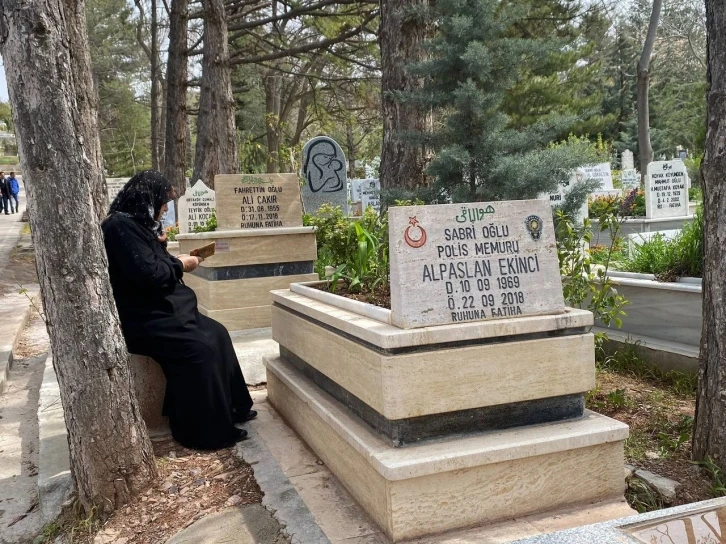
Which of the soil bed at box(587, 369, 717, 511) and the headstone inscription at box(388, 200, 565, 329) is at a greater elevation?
the headstone inscription at box(388, 200, 565, 329)

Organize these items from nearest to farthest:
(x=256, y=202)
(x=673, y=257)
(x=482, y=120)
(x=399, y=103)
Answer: (x=673, y=257) < (x=482, y=120) < (x=256, y=202) < (x=399, y=103)

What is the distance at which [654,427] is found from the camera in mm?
4066

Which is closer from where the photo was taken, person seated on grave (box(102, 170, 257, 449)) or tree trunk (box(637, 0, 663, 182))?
person seated on grave (box(102, 170, 257, 449))

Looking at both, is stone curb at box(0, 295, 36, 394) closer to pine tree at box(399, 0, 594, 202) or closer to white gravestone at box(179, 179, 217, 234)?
white gravestone at box(179, 179, 217, 234)

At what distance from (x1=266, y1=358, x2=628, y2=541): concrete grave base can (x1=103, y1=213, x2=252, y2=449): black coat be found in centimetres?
116

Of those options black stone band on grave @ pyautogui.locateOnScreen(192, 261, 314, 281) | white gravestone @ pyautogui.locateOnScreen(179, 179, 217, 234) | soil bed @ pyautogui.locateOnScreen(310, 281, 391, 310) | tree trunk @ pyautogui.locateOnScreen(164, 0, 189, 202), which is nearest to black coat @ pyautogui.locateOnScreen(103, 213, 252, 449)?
soil bed @ pyautogui.locateOnScreen(310, 281, 391, 310)

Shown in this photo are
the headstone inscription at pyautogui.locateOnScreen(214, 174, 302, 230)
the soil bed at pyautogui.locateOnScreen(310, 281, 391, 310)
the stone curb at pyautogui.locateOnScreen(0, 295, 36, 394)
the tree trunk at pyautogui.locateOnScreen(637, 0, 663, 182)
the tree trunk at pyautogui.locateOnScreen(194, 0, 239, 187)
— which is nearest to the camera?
the soil bed at pyautogui.locateOnScreen(310, 281, 391, 310)

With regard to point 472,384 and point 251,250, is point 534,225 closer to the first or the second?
point 472,384

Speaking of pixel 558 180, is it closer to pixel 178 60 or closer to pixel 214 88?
pixel 214 88

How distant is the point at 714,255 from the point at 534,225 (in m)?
0.95

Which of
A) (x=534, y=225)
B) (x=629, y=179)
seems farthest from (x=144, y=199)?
(x=629, y=179)

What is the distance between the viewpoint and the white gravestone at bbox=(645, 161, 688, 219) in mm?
13141

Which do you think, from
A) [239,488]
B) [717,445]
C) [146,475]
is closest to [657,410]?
[717,445]

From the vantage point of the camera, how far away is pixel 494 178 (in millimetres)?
6348
